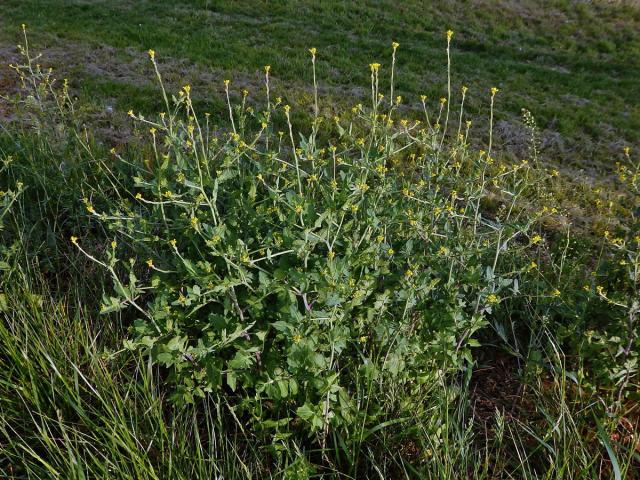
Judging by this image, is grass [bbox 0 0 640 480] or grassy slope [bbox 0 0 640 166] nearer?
grass [bbox 0 0 640 480]

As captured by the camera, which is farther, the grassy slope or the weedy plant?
the grassy slope

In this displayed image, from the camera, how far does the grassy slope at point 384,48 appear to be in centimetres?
681

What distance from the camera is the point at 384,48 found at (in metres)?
8.72

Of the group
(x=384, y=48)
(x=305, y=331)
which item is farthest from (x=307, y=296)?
(x=384, y=48)

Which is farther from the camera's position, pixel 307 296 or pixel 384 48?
pixel 384 48

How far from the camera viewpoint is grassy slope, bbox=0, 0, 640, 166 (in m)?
6.81

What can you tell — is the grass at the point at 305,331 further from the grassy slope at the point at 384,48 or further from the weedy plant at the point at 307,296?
the grassy slope at the point at 384,48

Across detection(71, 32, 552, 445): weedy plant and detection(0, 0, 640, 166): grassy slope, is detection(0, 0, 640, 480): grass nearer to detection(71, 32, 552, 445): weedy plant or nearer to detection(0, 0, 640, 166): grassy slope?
detection(71, 32, 552, 445): weedy plant

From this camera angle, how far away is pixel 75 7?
986 centimetres

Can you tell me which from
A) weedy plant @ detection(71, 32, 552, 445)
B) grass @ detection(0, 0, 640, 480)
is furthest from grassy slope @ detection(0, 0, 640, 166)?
weedy plant @ detection(71, 32, 552, 445)

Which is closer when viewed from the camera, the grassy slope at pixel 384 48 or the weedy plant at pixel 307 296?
the weedy plant at pixel 307 296

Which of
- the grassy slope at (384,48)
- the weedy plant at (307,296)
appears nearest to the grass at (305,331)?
the weedy plant at (307,296)

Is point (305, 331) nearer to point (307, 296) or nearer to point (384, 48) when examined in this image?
point (307, 296)

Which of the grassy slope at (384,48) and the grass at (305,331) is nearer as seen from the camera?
the grass at (305,331)
